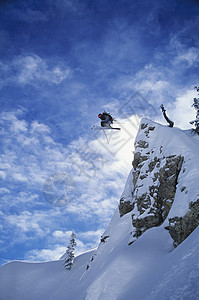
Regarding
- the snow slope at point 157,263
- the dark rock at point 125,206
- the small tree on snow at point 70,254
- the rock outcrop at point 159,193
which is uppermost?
the small tree on snow at point 70,254

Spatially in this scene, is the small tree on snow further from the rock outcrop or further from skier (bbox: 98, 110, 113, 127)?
skier (bbox: 98, 110, 113, 127)

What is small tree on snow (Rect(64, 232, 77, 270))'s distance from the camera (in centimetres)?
3919

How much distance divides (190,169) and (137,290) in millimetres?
9555

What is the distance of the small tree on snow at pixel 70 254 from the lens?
3919cm

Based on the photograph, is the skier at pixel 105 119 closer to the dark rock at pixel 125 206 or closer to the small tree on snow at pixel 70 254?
the dark rock at pixel 125 206

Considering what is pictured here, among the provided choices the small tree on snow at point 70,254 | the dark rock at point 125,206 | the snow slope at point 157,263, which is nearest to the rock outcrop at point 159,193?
the snow slope at point 157,263

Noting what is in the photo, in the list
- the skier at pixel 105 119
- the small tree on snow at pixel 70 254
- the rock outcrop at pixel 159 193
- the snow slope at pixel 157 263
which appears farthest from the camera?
the small tree on snow at pixel 70 254

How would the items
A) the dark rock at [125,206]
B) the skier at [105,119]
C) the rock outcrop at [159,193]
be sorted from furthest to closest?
the dark rock at [125,206]
the skier at [105,119]
the rock outcrop at [159,193]

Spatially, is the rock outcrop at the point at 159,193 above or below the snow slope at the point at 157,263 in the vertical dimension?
above

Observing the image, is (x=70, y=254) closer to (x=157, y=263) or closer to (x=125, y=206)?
(x=125, y=206)

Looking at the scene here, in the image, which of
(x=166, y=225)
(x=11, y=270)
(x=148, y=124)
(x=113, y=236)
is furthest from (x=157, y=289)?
(x=11, y=270)

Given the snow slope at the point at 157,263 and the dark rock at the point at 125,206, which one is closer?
the snow slope at the point at 157,263

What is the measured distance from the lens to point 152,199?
19469mm

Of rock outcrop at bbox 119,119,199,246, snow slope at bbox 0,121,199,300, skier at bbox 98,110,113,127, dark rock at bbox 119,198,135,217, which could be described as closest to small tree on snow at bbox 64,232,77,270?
snow slope at bbox 0,121,199,300
